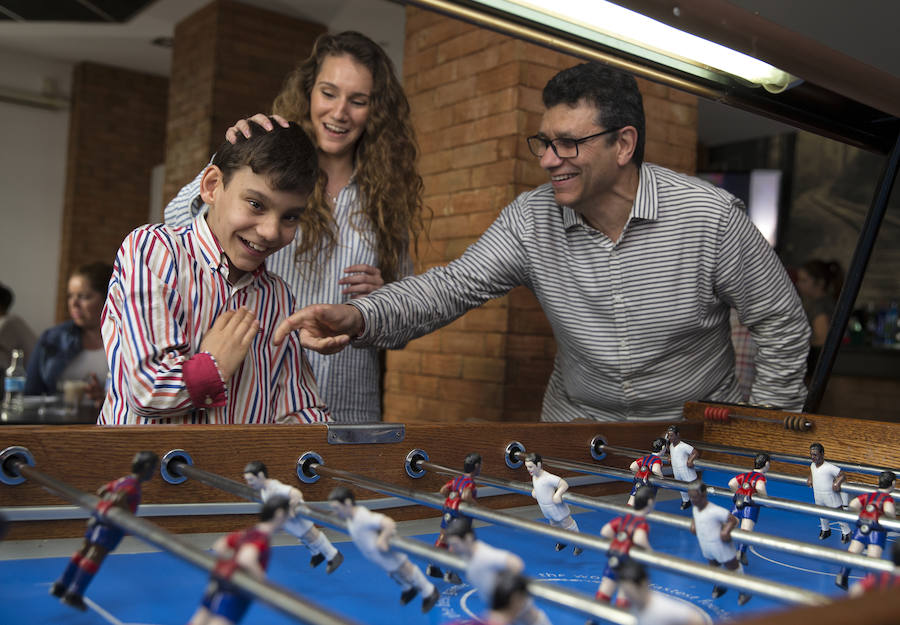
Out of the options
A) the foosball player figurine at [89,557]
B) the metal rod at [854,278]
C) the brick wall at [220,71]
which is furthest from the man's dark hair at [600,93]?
the brick wall at [220,71]

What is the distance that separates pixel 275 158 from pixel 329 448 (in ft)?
1.87

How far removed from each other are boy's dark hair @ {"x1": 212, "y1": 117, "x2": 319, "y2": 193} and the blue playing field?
682 mm

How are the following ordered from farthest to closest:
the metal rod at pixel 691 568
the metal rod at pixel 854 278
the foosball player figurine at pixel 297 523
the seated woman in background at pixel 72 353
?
the seated woman in background at pixel 72 353 < the metal rod at pixel 854 278 < the foosball player figurine at pixel 297 523 < the metal rod at pixel 691 568

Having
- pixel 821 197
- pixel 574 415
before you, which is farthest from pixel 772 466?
pixel 821 197

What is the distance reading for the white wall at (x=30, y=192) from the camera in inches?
327

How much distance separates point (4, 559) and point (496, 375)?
2226 mm

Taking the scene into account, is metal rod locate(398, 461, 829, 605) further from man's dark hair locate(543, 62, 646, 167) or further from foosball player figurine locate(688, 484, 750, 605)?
man's dark hair locate(543, 62, 646, 167)

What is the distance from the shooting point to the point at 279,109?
203 cm

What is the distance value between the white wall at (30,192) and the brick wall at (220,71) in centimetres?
299

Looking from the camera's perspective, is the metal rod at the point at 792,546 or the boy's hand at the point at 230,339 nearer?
the metal rod at the point at 792,546

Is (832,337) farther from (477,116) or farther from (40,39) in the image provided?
(40,39)

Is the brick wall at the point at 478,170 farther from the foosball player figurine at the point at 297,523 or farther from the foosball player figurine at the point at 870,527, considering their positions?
the foosball player figurine at the point at 297,523

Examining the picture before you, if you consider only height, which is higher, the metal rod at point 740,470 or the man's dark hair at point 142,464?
the man's dark hair at point 142,464

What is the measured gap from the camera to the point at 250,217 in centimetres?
140
